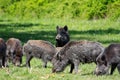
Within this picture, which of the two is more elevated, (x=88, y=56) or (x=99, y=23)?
(x=88, y=56)

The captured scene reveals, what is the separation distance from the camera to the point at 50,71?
14.5 metres

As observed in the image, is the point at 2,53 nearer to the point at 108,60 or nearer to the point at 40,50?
the point at 40,50

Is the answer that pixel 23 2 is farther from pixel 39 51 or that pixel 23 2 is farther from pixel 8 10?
pixel 39 51

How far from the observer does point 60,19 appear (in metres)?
39.2

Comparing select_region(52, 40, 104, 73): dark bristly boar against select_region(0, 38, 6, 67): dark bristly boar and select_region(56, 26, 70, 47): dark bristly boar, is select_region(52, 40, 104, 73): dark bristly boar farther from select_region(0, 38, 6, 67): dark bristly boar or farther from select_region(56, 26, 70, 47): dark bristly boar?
select_region(56, 26, 70, 47): dark bristly boar

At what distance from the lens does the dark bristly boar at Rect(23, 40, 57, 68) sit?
51.5ft

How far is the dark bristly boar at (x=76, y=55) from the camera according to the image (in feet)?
46.0

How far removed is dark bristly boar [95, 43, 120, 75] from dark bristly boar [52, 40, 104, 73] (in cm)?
56

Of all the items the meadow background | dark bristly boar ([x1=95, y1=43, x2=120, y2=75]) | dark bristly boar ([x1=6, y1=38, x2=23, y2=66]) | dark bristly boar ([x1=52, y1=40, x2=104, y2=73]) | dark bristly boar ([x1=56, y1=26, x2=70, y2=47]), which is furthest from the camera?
the meadow background

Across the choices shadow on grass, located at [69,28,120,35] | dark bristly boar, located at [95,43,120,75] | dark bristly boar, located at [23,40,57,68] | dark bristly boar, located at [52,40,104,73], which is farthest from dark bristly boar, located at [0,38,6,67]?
shadow on grass, located at [69,28,120,35]

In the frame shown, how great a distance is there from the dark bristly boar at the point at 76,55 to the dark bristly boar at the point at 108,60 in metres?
0.56

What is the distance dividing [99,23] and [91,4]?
4.25 m

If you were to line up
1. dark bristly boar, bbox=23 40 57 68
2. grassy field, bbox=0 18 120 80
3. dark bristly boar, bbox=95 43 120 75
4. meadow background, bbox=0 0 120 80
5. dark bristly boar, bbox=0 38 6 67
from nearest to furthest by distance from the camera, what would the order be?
grassy field, bbox=0 18 120 80 < dark bristly boar, bbox=95 43 120 75 < dark bristly boar, bbox=0 38 6 67 < dark bristly boar, bbox=23 40 57 68 < meadow background, bbox=0 0 120 80

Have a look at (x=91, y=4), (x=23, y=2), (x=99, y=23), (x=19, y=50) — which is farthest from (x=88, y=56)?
(x=23, y=2)
